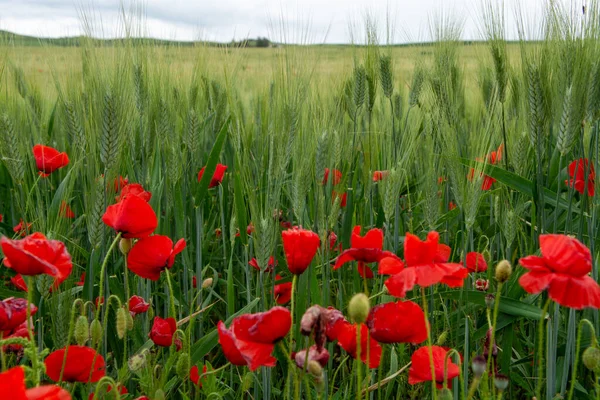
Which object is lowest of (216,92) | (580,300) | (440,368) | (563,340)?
(563,340)

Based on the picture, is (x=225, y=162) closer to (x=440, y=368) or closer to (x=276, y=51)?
(x=276, y=51)

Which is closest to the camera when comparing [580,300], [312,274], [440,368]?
[580,300]

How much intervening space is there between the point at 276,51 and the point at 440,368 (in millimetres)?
684

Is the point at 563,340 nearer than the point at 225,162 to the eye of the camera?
Yes

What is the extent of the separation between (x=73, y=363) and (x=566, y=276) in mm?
656

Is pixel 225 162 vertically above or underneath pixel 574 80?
underneath

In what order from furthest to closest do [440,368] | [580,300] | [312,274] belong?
1. [312,274]
2. [440,368]
3. [580,300]

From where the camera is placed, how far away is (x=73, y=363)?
91 cm

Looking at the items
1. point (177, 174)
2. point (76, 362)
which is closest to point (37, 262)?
point (76, 362)

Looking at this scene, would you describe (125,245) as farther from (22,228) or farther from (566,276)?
(566,276)

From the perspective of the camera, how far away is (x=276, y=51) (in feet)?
4.19

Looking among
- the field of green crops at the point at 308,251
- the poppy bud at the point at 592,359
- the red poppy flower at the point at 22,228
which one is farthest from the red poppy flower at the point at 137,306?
the poppy bud at the point at 592,359

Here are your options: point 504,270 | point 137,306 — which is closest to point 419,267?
point 504,270

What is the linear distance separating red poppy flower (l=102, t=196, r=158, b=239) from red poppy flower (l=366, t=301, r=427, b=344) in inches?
14.8
